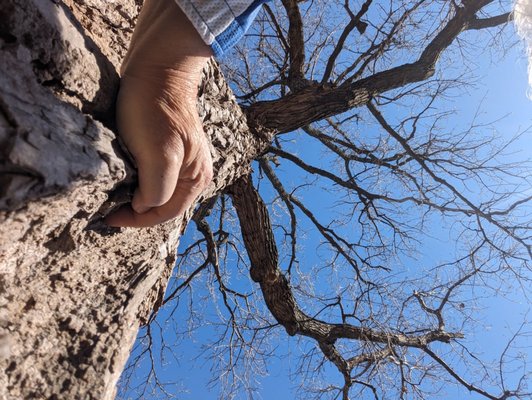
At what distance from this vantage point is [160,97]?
1.02 m

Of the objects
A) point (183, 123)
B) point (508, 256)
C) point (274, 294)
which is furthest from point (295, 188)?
point (183, 123)

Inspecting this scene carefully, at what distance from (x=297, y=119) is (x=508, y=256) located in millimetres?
2433

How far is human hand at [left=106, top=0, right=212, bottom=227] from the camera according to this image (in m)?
0.98

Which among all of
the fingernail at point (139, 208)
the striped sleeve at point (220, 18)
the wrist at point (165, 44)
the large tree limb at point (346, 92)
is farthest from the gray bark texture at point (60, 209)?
the large tree limb at point (346, 92)

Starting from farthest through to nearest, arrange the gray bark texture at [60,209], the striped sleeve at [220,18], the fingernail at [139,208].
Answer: the fingernail at [139,208]
the striped sleeve at [220,18]
the gray bark texture at [60,209]

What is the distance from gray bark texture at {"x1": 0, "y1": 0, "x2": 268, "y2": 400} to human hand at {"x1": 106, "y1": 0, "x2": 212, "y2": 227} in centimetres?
6

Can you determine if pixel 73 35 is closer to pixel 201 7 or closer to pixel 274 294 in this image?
pixel 201 7

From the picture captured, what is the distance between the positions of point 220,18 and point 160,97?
0.24 meters

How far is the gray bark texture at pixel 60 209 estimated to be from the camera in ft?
2.62

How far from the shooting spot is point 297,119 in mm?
3072

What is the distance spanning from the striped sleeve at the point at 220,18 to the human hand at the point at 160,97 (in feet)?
0.10

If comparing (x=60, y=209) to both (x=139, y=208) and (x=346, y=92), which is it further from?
(x=346, y=92)

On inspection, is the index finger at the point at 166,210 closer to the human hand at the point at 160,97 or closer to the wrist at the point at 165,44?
the human hand at the point at 160,97

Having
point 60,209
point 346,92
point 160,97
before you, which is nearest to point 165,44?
point 160,97
